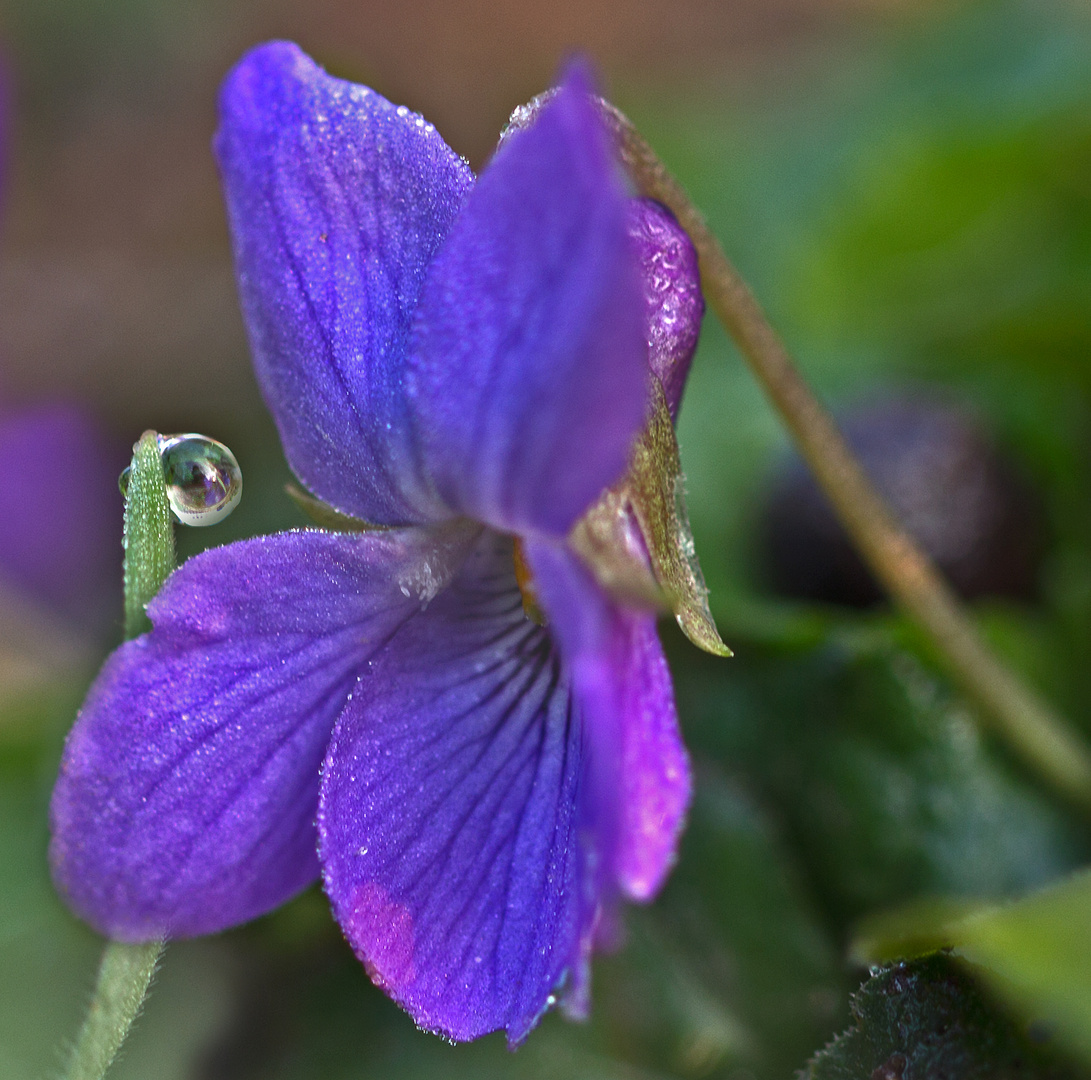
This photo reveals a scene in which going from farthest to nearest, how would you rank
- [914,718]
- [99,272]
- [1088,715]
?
[99,272]
[1088,715]
[914,718]

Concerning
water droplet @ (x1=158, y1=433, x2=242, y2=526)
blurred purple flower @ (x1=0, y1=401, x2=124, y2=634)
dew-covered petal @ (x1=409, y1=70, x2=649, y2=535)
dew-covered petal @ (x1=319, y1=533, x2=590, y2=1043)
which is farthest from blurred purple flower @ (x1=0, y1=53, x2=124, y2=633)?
Result: dew-covered petal @ (x1=409, y1=70, x2=649, y2=535)

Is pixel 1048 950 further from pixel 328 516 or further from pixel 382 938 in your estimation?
pixel 328 516

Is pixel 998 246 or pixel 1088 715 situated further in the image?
pixel 998 246

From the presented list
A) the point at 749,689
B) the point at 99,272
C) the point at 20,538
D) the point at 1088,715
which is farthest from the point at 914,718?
the point at 99,272

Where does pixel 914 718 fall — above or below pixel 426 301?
below

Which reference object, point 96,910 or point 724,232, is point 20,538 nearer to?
point 724,232
